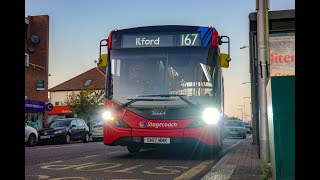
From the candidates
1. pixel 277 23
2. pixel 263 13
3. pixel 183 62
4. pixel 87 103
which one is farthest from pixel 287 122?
pixel 87 103

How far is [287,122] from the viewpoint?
421cm

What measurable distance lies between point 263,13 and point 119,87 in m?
4.10

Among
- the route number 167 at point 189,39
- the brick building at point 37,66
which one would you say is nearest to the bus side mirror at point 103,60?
the route number 167 at point 189,39

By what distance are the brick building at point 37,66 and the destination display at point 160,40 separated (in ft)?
94.8

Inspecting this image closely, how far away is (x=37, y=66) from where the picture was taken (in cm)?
4200

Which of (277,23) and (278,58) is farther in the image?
(278,58)

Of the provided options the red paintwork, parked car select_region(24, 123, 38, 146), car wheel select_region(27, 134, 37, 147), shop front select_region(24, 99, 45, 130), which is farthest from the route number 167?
shop front select_region(24, 99, 45, 130)

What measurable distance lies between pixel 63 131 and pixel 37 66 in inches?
824

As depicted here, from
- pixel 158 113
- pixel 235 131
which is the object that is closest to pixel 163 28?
pixel 158 113

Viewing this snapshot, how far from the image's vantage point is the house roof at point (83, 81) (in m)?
70.3

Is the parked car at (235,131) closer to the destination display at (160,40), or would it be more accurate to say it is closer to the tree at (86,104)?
the tree at (86,104)

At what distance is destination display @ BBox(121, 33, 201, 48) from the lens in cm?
1098

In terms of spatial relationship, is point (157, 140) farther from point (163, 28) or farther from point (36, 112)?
point (36, 112)
